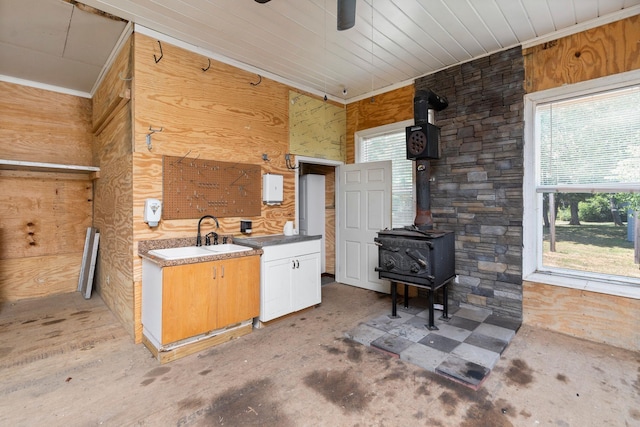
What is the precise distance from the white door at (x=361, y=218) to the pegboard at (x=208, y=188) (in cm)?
148

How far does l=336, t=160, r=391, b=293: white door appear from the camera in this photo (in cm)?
416

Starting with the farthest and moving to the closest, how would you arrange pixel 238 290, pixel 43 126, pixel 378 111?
pixel 378 111
pixel 43 126
pixel 238 290

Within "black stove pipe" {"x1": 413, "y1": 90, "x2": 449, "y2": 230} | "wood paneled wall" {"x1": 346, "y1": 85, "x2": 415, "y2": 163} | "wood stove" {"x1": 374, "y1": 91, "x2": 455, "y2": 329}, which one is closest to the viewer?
→ "wood stove" {"x1": 374, "y1": 91, "x2": 455, "y2": 329}

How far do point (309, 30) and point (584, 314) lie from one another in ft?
11.9

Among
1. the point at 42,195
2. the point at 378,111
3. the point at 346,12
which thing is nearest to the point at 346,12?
the point at 346,12

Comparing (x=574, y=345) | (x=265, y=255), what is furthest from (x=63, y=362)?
(x=574, y=345)

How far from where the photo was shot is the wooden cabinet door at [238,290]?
272cm

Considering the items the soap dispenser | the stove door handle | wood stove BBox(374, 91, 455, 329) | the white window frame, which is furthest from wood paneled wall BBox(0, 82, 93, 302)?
the white window frame

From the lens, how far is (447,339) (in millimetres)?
2703

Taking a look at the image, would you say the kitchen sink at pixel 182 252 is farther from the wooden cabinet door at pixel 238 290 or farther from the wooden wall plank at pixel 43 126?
the wooden wall plank at pixel 43 126

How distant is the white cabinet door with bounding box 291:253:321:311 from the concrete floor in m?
0.46

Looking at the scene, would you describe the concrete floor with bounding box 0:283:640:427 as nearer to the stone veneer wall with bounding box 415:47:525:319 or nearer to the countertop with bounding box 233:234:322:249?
the stone veneer wall with bounding box 415:47:525:319

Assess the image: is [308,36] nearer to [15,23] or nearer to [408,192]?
[408,192]

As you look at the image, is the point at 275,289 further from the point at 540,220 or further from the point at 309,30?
the point at 540,220
